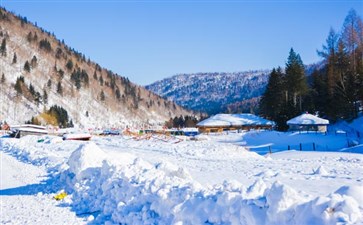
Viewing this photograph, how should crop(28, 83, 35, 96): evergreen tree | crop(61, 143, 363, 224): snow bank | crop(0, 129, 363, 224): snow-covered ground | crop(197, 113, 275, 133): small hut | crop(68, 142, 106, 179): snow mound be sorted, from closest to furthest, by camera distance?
crop(61, 143, 363, 224): snow bank, crop(0, 129, 363, 224): snow-covered ground, crop(68, 142, 106, 179): snow mound, crop(197, 113, 275, 133): small hut, crop(28, 83, 35, 96): evergreen tree

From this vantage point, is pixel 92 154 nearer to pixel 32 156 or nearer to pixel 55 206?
pixel 55 206

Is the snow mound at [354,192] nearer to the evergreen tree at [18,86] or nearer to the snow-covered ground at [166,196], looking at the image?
the snow-covered ground at [166,196]

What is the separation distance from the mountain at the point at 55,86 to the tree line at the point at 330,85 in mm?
58318

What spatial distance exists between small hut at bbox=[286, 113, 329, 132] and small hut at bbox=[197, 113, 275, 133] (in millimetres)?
18825

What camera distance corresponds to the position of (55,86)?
135000 millimetres

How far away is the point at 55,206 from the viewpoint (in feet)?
33.8

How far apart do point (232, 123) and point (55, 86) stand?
270 feet

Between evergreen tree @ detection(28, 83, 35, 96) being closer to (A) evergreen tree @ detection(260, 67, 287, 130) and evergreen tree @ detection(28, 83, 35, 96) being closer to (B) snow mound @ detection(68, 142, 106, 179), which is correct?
(A) evergreen tree @ detection(260, 67, 287, 130)

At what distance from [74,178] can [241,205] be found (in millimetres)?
7987

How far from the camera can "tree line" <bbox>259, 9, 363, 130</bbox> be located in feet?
147

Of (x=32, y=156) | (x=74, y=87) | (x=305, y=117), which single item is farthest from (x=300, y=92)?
(x=74, y=87)

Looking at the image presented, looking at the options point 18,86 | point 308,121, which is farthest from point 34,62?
point 308,121

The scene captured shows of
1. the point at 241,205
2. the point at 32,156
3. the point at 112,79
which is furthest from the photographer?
the point at 112,79

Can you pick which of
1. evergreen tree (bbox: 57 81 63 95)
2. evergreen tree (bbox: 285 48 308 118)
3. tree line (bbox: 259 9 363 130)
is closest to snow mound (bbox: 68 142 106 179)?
tree line (bbox: 259 9 363 130)
